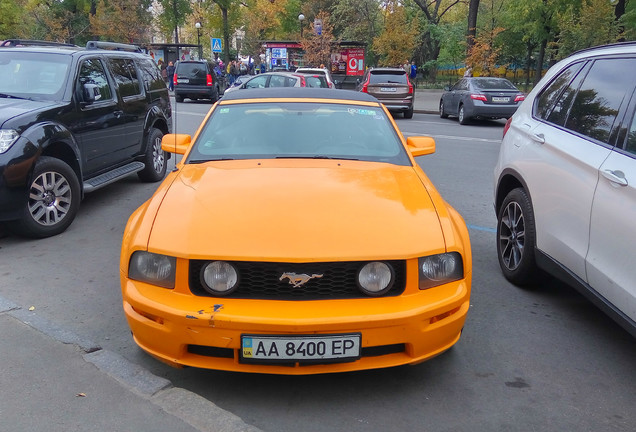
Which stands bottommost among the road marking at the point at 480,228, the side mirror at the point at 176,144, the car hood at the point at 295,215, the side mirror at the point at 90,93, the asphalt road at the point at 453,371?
the asphalt road at the point at 453,371

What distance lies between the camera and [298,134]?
171 inches

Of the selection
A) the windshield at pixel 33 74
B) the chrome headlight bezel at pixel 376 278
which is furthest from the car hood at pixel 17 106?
the chrome headlight bezel at pixel 376 278

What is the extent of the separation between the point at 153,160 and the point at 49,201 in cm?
294

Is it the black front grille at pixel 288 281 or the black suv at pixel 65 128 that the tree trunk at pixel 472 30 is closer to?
the black suv at pixel 65 128

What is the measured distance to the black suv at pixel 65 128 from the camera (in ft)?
18.3

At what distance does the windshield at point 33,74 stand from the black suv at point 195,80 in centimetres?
2015

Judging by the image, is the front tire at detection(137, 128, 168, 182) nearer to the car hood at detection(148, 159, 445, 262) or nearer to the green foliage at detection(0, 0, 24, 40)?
the car hood at detection(148, 159, 445, 262)

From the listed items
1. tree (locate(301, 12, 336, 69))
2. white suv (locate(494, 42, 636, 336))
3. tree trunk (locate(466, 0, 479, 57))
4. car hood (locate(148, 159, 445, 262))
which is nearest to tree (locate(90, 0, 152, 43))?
tree (locate(301, 12, 336, 69))

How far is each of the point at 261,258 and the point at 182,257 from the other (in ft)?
1.34

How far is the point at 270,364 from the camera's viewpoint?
2822mm

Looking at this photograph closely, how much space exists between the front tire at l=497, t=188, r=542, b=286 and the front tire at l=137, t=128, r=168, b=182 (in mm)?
5443

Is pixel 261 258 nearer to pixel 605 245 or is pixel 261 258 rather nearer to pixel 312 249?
pixel 312 249

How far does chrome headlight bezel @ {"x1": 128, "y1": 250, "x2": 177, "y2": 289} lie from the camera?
2965mm

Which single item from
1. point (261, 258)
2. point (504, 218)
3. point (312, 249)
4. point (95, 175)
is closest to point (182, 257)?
point (261, 258)
